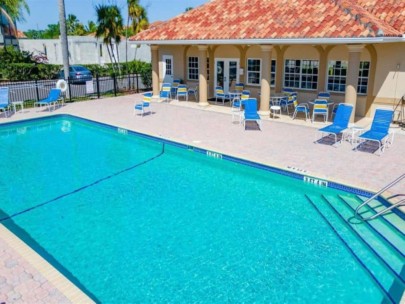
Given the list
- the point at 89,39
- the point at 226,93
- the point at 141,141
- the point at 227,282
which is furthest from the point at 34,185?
the point at 89,39

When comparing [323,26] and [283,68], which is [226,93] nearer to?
[283,68]

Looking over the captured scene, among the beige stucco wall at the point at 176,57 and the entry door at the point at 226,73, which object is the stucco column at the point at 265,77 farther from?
the beige stucco wall at the point at 176,57

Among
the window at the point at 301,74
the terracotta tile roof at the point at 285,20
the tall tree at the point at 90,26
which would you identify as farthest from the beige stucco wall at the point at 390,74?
the tall tree at the point at 90,26

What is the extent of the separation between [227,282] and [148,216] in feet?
9.58

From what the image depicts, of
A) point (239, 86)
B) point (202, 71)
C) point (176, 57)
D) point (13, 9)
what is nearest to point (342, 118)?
point (239, 86)

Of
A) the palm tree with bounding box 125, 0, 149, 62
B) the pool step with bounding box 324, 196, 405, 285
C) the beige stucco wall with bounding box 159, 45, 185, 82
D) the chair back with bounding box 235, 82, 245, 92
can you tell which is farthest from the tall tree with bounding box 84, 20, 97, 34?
the pool step with bounding box 324, 196, 405, 285

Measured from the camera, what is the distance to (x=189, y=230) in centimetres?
773

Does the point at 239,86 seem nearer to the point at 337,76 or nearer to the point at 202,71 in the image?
the point at 202,71

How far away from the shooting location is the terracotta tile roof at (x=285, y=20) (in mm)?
13406

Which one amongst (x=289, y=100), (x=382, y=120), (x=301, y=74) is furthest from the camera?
(x=301, y=74)

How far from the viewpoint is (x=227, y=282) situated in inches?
239

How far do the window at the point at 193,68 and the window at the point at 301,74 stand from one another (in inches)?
235

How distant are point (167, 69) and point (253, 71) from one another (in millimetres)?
6274

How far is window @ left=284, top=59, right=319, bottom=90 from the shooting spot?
17547mm
